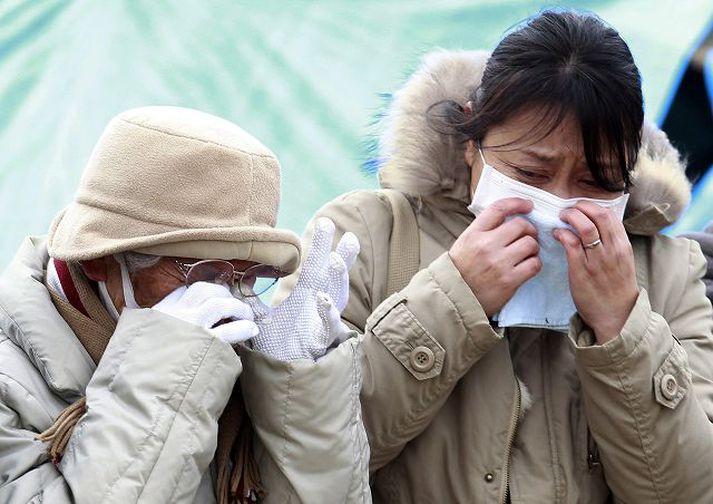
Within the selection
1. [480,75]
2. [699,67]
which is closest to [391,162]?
[480,75]

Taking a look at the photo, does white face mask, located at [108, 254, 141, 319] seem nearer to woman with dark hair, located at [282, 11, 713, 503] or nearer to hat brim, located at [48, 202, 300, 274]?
hat brim, located at [48, 202, 300, 274]

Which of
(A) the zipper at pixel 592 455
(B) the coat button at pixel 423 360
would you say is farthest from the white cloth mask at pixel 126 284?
(A) the zipper at pixel 592 455

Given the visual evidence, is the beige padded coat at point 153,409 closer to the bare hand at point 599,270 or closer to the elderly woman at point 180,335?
the elderly woman at point 180,335

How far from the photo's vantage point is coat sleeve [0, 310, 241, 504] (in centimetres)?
184

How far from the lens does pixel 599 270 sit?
2461 mm

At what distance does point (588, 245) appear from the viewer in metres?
2.46

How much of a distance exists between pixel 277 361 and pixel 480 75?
101 centimetres

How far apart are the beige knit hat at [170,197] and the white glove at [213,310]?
70mm

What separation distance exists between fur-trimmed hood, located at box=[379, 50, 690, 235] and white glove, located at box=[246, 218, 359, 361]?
529 millimetres

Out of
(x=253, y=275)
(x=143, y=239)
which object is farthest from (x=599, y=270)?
(x=143, y=239)

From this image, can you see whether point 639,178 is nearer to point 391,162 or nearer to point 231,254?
point 391,162

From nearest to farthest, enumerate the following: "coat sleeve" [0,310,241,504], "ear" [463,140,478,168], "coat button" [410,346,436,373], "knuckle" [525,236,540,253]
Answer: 1. "coat sleeve" [0,310,241,504]
2. "coat button" [410,346,436,373]
3. "knuckle" [525,236,540,253]
4. "ear" [463,140,478,168]

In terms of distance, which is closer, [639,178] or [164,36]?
[639,178]

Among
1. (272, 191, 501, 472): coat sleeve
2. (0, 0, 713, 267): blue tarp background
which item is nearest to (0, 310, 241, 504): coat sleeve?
(272, 191, 501, 472): coat sleeve
